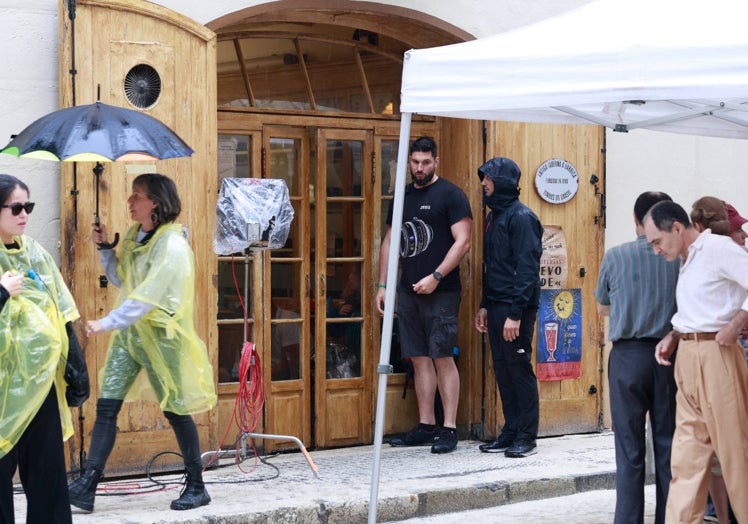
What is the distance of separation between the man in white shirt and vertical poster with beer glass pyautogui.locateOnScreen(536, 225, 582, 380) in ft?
9.53

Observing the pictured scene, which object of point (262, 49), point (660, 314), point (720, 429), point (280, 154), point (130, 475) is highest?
point (262, 49)

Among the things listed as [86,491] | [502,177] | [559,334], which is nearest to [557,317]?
[559,334]

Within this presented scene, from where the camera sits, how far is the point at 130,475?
7344 mm

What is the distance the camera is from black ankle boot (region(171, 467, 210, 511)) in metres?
6.50

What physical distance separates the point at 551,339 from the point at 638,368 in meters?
2.73

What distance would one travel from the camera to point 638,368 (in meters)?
6.00

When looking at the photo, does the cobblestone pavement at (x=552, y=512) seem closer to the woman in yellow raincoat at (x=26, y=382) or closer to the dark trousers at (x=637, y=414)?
the dark trousers at (x=637, y=414)

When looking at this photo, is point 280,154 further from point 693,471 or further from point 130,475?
point 693,471

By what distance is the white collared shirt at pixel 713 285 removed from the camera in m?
5.58

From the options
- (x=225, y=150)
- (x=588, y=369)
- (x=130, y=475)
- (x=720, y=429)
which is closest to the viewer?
(x=720, y=429)

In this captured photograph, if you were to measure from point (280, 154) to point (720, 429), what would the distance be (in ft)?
12.7

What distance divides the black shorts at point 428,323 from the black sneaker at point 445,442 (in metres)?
0.52

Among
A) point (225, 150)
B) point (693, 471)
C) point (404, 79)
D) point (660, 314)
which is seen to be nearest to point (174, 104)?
point (225, 150)

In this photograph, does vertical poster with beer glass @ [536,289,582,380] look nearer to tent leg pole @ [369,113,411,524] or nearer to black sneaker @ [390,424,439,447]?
black sneaker @ [390,424,439,447]
